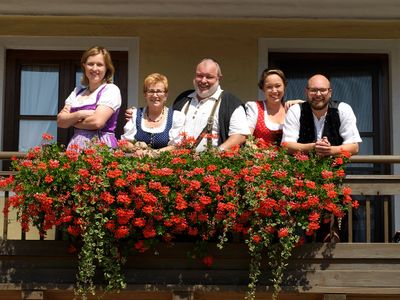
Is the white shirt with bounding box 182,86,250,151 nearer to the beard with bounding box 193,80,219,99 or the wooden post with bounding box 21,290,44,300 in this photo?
the beard with bounding box 193,80,219,99

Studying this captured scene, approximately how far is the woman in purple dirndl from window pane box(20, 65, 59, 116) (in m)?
1.97

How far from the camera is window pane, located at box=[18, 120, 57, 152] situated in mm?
10125

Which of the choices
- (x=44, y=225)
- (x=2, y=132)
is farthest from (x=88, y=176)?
(x=2, y=132)

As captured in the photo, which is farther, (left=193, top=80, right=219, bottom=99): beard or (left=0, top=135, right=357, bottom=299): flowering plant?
(left=193, top=80, right=219, bottom=99): beard

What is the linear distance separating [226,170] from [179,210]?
50cm

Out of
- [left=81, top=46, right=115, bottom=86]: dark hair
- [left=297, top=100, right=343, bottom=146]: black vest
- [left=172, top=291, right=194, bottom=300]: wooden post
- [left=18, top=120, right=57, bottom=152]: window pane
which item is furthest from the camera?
[left=18, top=120, right=57, bottom=152]: window pane

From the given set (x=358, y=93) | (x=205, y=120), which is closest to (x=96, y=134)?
(x=205, y=120)

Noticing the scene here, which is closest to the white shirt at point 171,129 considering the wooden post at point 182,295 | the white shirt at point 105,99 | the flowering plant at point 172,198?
the white shirt at point 105,99

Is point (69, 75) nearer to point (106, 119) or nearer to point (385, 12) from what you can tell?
point (106, 119)

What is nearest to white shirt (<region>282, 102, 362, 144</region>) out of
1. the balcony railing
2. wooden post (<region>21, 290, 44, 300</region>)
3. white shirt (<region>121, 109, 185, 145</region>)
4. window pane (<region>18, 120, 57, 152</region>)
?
the balcony railing

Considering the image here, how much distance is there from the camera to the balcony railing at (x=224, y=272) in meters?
7.88

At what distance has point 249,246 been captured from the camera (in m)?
7.57

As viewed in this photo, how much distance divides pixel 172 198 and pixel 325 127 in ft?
4.91

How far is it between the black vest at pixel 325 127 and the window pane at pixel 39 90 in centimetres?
329
